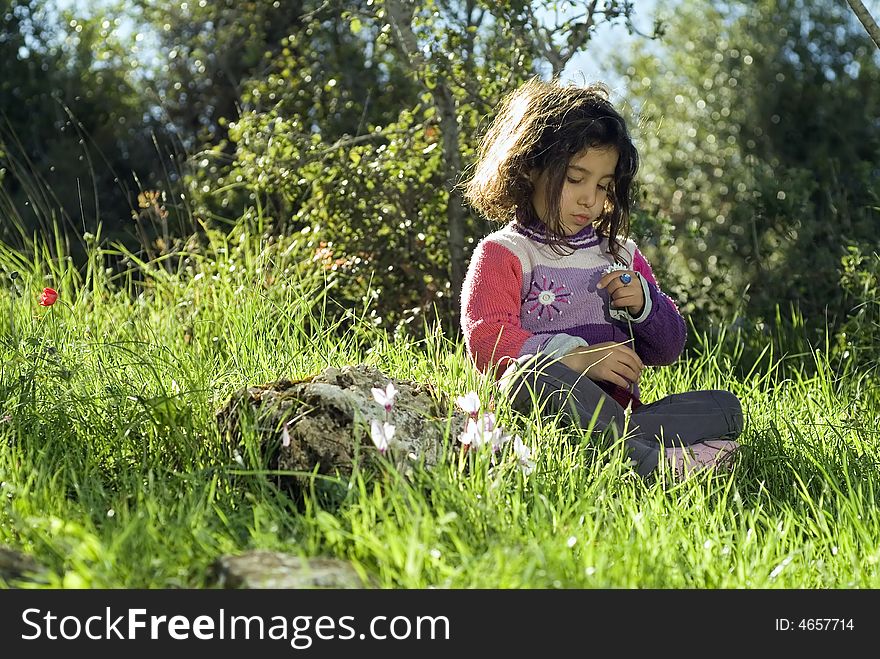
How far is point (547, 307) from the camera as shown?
12.3 ft

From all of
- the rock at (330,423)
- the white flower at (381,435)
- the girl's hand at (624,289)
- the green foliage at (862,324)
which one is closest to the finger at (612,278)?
the girl's hand at (624,289)

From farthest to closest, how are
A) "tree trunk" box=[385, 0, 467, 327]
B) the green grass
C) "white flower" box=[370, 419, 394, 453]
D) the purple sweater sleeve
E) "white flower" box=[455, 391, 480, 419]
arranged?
"tree trunk" box=[385, 0, 467, 327] → the purple sweater sleeve → "white flower" box=[455, 391, 480, 419] → "white flower" box=[370, 419, 394, 453] → the green grass

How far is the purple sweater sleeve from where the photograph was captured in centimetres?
378

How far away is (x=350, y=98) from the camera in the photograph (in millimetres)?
7449

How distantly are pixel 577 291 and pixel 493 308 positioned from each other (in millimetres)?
326

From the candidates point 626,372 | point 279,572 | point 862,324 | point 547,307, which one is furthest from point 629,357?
point 862,324

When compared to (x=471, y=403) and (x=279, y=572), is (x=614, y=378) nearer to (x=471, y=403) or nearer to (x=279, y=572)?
(x=471, y=403)

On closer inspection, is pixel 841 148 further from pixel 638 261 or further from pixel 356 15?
pixel 638 261

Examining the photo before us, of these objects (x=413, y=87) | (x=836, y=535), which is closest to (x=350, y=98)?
(x=413, y=87)

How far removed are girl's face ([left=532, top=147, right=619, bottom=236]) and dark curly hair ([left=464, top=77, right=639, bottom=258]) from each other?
0.07 ft

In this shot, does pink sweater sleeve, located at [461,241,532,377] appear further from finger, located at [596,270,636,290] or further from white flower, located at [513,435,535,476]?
white flower, located at [513,435,535,476]

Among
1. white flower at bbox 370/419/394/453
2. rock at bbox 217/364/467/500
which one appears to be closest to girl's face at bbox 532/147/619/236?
rock at bbox 217/364/467/500
